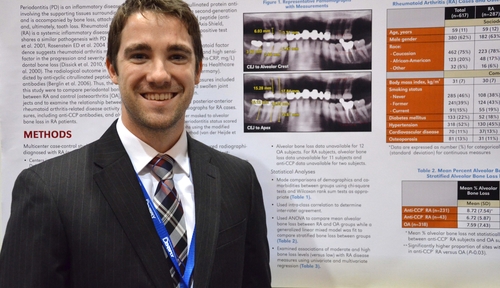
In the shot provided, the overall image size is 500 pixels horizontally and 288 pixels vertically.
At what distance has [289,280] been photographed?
146 centimetres

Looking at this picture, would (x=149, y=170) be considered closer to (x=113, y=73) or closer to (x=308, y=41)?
(x=113, y=73)

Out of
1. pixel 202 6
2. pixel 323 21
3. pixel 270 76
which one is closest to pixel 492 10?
pixel 323 21

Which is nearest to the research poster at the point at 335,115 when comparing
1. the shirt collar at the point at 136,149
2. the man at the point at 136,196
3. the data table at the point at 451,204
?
the data table at the point at 451,204

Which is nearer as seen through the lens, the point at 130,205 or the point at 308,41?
the point at 130,205

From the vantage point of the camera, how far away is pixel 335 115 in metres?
1.43

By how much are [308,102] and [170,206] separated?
0.61 m

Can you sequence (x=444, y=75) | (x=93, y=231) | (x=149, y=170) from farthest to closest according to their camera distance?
(x=444, y=75)
(x=149, y=170)
(x=93, y=231)

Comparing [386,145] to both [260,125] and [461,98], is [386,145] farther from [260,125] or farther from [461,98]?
[260,125]

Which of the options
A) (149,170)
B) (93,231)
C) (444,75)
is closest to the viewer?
(93,231)

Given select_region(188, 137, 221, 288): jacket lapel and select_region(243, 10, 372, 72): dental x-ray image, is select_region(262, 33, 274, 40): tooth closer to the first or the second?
select_region(243, 10, 372, 72): dental x-ray image

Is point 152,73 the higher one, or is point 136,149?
point 152,73

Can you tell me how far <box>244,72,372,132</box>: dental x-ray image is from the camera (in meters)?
1.42

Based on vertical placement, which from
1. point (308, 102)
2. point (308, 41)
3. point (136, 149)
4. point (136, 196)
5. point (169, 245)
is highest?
point (308, 41)

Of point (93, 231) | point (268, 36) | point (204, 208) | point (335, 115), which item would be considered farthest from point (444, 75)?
point (93, 231)
